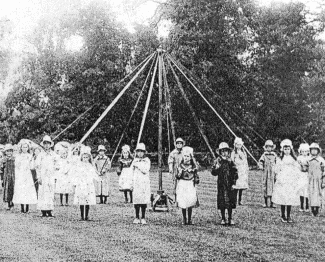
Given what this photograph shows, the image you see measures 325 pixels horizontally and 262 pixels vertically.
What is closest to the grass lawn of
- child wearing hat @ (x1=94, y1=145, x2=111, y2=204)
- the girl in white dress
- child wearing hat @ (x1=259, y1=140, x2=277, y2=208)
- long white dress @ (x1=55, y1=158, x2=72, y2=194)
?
the girl in white dress

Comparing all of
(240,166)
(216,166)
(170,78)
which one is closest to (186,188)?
(216,166)

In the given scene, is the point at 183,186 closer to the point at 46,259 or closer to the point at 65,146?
the point at 46,259

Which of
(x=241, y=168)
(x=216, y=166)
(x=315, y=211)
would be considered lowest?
(x=315, y=211)

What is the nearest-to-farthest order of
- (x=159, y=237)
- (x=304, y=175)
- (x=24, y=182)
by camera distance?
1. (x=159, y=237)
2. (x=24, y=182)
3. (x=304, y=175)

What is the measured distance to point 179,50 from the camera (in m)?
28.2

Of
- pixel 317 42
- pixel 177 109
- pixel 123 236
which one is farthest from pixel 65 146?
pixel 317 42

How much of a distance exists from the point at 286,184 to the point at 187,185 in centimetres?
192

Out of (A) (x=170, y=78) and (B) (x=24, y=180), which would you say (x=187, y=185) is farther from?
(A) (x=170, y=78)

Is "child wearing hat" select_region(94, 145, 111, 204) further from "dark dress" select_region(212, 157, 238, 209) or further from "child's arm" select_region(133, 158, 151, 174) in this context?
"dark dress" select_region(212, 157, 238, 209)

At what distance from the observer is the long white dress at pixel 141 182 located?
10.2 meters

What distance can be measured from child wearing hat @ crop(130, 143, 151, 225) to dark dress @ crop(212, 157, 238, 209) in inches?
52.3

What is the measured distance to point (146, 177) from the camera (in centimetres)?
1046

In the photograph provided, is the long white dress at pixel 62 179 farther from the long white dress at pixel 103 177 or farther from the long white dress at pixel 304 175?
the long white dress at pixel 304 175

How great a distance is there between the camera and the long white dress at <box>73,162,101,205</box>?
419 inches
